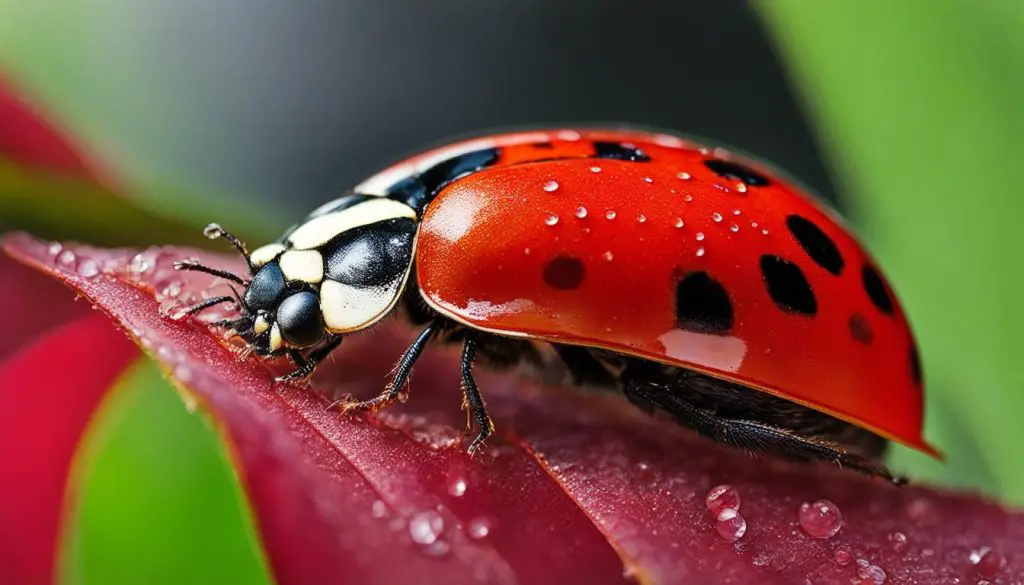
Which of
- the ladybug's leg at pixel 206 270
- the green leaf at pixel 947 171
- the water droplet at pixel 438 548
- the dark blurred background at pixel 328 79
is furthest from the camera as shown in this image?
the dark blurred background at pixel 328 79

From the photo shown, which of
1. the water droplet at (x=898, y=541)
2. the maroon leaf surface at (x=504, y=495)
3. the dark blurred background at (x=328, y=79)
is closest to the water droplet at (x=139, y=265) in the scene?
the maroon leaf surface at (x=504, y=495)

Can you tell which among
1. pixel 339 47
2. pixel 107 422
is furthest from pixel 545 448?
pixel 339 47

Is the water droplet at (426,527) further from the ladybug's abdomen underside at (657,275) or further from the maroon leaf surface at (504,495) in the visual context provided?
the ladybug's abdomen underside at (657,275)

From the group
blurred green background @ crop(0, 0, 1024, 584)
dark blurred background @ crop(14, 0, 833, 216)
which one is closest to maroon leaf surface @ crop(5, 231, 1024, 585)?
blurred green background @ crop(0, 0, 1024, 584)

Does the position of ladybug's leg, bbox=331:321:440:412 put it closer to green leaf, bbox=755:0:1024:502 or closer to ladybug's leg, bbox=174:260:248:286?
ladybug's leg, bbox=174:260:248:286

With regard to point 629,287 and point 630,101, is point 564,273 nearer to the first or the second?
point 629,287

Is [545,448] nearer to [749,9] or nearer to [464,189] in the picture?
[464,189]
